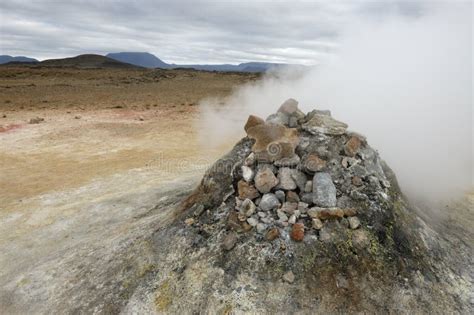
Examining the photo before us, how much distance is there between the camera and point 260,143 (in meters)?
4.59

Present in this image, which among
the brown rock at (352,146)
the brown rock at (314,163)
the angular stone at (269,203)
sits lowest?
the angular stone at (269,203)

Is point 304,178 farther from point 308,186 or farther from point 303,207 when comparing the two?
point 303,207

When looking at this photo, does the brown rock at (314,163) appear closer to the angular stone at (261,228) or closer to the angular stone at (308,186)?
the angular stone at (308,186)

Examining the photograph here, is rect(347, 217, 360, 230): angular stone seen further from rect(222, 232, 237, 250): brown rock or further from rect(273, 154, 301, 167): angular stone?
rect(222, 232, 237, 250): brown rock

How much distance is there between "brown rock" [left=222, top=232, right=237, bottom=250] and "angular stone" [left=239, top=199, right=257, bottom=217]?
0.26 m

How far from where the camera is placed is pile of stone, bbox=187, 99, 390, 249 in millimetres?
3861

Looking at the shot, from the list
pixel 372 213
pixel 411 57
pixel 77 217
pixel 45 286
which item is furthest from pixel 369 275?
pixel 411 57

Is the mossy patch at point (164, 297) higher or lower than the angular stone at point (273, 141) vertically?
lower

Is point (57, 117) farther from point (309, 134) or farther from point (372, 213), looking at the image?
point (372, 213)

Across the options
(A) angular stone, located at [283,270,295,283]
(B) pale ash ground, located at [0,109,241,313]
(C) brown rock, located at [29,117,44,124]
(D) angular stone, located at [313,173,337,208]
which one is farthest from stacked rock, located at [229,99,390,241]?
(C) brown rock, located at [29,117,44,124]

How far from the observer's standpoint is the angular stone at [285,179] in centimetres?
414

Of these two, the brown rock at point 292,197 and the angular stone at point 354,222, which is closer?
the angular stone at point 354,222

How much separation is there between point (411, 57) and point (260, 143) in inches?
205

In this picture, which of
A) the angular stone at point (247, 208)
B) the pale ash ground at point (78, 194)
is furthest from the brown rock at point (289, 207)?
the pale ash ground at point (78, 194)
